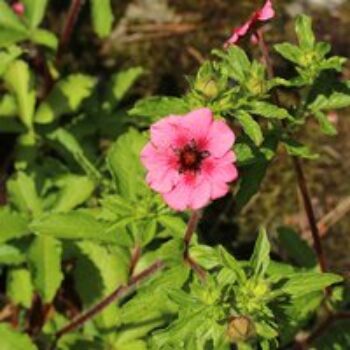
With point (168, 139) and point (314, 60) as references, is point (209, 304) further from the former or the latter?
point (314, 60)

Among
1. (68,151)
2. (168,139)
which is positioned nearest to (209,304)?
(168,139)

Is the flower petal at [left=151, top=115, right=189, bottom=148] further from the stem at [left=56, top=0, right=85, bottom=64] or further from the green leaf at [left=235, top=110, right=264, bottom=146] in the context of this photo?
the stem at [left=56, top=0, right=85, bottom=64]

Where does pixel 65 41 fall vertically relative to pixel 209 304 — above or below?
above

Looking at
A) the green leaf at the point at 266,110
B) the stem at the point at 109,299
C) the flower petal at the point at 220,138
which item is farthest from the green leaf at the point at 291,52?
the stem at the point at 109,299

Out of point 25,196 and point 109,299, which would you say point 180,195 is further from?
point 25,196

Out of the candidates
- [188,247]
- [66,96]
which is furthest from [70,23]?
[188,247]
